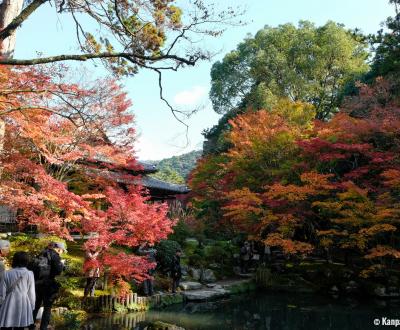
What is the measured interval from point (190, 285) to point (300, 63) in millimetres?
20508

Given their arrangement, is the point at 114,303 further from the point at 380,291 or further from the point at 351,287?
the point at 380,291

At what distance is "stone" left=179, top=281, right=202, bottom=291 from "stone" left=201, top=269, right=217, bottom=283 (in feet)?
3.37

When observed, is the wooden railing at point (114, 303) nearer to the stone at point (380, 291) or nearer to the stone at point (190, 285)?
the stone at point (190, 285)

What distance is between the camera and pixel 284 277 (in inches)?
635

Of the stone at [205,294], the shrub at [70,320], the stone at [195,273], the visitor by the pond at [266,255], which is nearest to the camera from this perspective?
the shrub at [70,320]

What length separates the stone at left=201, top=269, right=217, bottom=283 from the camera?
606 inches

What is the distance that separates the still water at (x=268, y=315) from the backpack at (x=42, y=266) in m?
3.46

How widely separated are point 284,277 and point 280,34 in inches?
781

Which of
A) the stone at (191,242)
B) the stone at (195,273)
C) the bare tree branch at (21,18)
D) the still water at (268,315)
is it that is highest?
the bare tree branch at (21,18)

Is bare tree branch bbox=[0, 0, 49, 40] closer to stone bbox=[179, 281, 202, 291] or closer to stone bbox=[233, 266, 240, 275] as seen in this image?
stone bbox=[179, 281, 202, 291]

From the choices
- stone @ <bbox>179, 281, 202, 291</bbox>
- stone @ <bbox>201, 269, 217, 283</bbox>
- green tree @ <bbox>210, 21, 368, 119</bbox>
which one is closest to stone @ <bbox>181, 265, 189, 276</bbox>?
stone @ <bbox>201, 269, 217, 283</bbox>

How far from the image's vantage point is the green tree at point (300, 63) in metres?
28.3

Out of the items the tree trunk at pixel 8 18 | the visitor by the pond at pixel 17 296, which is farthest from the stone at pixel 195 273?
the tree trunk at pixel 8 18

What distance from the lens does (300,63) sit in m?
28.6
